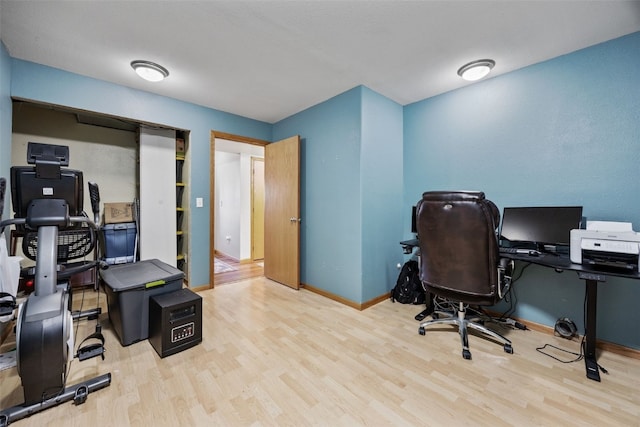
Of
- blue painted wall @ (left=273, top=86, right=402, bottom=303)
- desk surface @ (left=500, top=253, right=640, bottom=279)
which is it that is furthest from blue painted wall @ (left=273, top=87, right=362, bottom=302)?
desk surface @ (left=500, top=253, right=640, bottom=279)

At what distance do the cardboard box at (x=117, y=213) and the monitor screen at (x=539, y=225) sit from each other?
14.0 ft

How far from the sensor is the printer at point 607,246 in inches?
65.9

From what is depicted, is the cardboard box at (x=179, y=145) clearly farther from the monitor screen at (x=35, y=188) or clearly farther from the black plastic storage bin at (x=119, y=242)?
the monitor screen at (x=35, y=188)

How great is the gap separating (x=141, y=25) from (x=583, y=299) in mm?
4122

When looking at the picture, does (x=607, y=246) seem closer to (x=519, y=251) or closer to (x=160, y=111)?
(x=519, y=251)

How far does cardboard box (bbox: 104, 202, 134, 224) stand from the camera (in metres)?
3.26

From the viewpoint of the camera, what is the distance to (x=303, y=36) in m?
2.05

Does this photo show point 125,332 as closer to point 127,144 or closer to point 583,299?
point 127,144

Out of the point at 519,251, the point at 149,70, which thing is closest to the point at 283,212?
the point at 149,70

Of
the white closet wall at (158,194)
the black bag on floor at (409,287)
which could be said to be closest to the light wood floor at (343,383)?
the black bag on floor at (409,287)

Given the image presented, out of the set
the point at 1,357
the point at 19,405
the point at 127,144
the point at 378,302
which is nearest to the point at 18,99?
the point at 127,144

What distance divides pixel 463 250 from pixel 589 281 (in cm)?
A: 91

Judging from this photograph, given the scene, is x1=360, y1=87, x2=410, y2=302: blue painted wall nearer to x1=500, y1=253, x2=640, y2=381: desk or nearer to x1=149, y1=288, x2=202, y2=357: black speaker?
x1=500, y1=253, x2=640, y2=381: desk

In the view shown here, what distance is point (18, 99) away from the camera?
8.02ft
